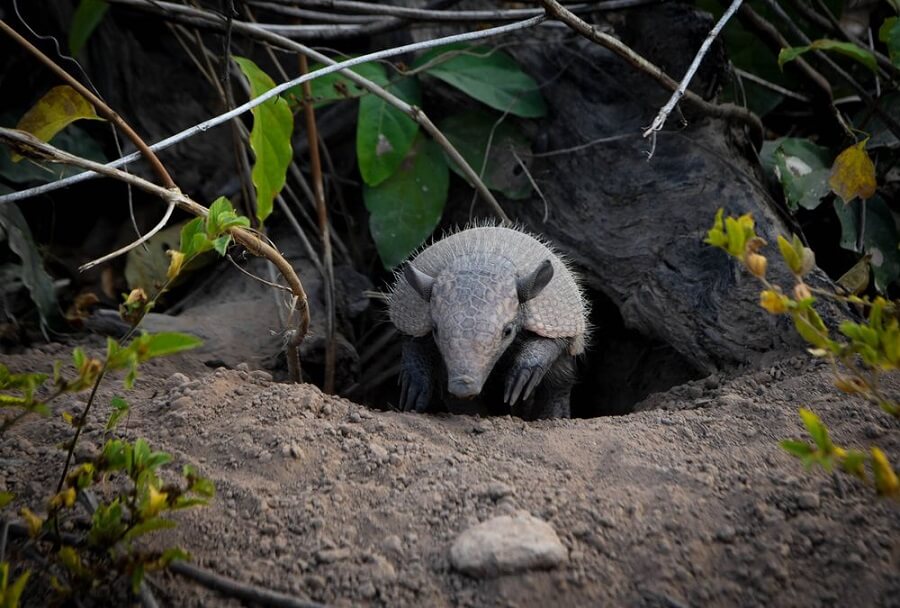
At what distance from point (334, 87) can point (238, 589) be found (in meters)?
2.82

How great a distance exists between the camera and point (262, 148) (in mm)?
3414

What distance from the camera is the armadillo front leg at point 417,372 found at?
3986 mm

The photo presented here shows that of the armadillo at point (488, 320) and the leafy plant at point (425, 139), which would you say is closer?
the armadillo at point (488, 320)

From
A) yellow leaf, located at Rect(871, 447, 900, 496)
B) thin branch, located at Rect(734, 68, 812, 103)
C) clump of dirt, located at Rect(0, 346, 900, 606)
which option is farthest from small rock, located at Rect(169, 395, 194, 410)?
A: thin branch, located at Rect(734, 68, 812, 103)

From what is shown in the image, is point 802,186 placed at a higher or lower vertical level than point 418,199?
higher

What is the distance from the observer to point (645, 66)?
3.73 metres

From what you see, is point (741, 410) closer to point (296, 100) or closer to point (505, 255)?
point (505, 255)

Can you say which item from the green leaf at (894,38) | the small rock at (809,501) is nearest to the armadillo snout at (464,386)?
the small rock at (809,501)

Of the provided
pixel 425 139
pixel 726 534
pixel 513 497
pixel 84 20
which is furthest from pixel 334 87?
pixel 726 534

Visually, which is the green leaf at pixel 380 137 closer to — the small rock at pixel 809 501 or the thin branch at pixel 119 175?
the thin branch at pixel 119 175

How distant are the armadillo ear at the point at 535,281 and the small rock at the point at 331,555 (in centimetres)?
176

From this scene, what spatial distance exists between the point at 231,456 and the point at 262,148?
1335 millimetres

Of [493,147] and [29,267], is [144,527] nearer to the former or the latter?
[29,267]

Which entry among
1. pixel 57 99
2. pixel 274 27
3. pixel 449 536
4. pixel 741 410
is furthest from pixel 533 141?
pixel 449 536
